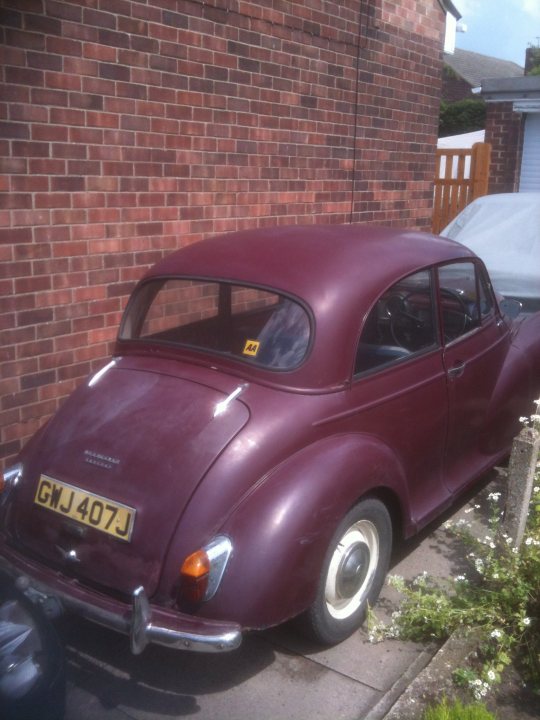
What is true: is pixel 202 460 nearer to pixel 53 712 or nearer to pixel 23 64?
pixel 53 712

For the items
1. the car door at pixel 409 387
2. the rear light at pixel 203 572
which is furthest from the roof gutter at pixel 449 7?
the rear light at pixel 203 572

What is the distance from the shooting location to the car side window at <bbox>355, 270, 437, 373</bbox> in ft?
12.0

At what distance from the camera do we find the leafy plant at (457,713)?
2770 millimetres

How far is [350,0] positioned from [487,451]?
4201 mm

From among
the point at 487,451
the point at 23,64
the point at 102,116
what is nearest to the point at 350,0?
the point at 102,116

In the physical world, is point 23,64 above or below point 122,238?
above

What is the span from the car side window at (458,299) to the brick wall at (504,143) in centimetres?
900

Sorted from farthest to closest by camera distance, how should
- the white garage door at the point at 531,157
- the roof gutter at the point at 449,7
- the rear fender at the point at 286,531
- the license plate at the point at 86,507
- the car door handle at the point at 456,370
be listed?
the white garage door at the point at 531,157, the roof gutter at the point at 449,7, the car door handle at the point at 456,370, the license plate at the point at 86,507, the rear fender at the point at 286,531

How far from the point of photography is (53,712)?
2.76 meters

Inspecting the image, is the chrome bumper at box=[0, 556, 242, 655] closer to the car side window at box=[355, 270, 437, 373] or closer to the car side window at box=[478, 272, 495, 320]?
the car side window at box=[355, 270, 437, 373]

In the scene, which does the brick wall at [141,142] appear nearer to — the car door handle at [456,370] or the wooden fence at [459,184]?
the car door handle at [456,370]

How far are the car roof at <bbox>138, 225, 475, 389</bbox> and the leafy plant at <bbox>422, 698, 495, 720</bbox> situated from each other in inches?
52.8

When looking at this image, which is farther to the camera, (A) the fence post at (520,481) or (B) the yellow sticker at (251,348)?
(A) the fence post at (520,481)

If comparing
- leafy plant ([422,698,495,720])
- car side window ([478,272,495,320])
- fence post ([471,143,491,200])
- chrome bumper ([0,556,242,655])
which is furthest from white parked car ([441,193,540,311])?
chrome bumper ([0,556,242,655])
